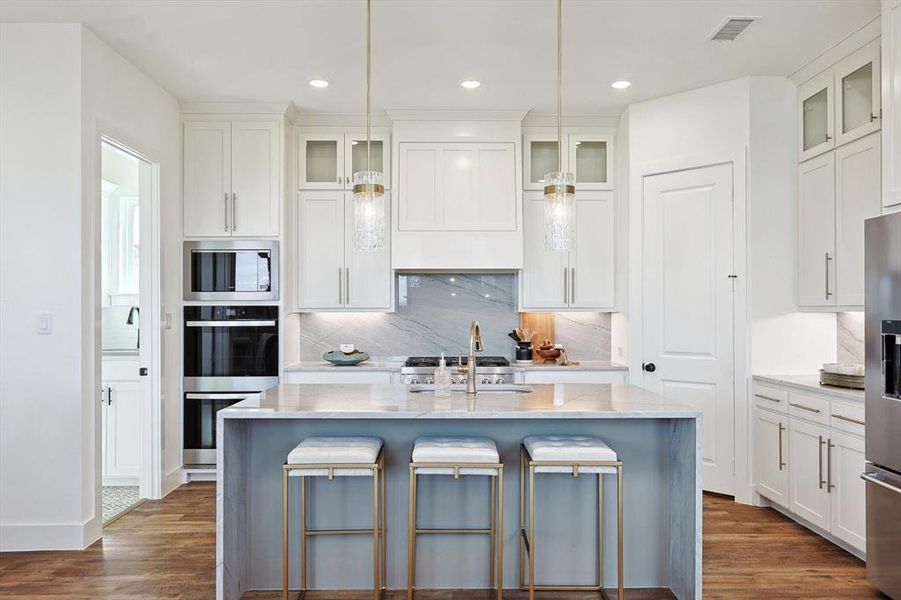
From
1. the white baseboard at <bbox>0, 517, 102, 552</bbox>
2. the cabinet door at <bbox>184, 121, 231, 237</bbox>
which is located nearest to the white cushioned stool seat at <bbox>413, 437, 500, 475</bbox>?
the white baseboard at <bbox>0, 517, 102, 552</bbox>

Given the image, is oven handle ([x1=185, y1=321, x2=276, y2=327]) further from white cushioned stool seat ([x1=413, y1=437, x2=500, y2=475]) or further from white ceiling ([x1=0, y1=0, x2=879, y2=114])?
white cushioned stool seat ([x1=413, y1=437, x2=500, y2=475])

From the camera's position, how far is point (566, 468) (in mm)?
2635

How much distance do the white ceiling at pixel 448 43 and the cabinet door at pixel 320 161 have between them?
0.45 metres

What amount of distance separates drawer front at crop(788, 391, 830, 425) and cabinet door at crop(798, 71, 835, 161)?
57.9 inches

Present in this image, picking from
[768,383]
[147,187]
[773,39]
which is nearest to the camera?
[773,39]

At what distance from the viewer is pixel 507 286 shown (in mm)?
5477

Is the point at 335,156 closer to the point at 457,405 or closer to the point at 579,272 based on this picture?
the point at 579,272

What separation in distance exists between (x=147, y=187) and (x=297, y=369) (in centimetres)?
165

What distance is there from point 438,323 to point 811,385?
281 cm

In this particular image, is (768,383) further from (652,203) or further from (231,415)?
(231,415)

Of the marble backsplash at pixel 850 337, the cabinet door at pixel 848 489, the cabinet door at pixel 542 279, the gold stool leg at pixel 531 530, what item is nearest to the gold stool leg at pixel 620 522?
the gold stool leg at pixel 531 530

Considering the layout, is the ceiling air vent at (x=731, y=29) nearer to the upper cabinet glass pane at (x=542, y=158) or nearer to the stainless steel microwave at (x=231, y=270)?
the upper cabinet glass pane at (x=542, y=158)

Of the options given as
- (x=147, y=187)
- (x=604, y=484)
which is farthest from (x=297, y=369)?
(x=604, y=484)

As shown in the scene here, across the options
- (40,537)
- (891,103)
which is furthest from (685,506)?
(40,537)
